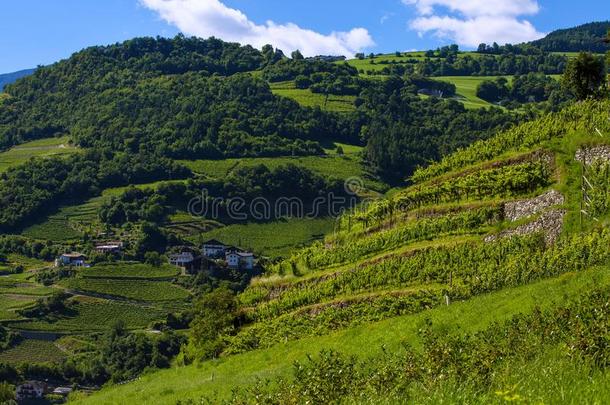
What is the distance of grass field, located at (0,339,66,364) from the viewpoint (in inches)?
3499

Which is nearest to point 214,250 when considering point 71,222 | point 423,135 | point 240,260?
point 240,260

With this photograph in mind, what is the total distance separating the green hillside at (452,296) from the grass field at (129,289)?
6227 cm

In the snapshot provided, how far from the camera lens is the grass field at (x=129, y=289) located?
10881cm

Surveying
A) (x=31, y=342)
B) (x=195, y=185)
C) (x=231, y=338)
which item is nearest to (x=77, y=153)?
(x=195, y=185)

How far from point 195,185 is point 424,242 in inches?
4559

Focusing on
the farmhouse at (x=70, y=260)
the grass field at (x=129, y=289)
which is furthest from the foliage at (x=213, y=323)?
the farmhouse at (x=70, y=260)

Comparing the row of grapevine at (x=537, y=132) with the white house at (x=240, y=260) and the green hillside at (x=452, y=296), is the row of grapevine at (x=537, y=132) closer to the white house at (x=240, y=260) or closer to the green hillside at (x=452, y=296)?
the green hillside at (x=452, y=296)

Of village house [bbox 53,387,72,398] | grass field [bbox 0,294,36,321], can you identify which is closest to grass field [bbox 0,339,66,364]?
grass field [bbox 0,294,36,321]

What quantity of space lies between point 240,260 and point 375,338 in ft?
333

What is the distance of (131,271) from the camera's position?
387 ft

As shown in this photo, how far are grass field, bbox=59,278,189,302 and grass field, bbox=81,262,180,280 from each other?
1.72 meters

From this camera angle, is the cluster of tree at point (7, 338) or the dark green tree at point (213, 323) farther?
the cluster of tree at point (7, 338)

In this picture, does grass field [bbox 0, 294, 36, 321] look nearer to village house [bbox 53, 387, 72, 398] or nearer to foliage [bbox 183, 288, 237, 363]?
village house [bbox 53, 387, 72, 398]

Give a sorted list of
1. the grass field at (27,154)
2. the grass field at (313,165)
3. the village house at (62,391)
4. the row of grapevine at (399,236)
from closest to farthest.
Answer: the row of grapevine at (399,236), the village house at (62,391), the grass field at (313,165), the grass field at (27,154)
